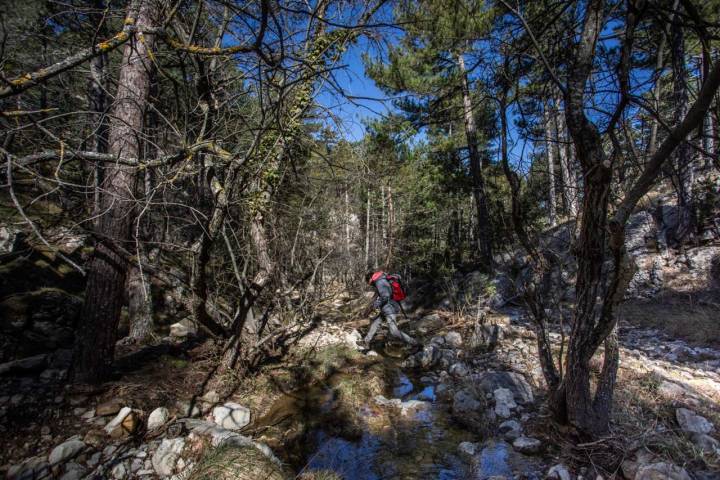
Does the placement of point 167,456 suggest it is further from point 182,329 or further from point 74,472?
point 182,329

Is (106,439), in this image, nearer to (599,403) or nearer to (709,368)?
(599,403)

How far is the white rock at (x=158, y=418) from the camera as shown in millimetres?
3212

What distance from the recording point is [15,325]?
171 inches

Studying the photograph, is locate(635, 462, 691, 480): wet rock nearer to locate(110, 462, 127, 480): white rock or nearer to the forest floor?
the forest floor

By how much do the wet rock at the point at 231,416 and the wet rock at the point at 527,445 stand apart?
121 inches

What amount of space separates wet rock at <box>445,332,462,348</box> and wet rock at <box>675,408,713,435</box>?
3.87 m

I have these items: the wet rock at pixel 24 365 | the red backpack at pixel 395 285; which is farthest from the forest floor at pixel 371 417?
the red backpack at pixel 395 285

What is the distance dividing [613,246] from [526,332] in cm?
545

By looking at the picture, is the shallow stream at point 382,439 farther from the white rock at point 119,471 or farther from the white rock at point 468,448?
the white rock at point 119,471

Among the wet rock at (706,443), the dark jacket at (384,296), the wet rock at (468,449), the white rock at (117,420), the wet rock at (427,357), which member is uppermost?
the dark jacket at (384,296)

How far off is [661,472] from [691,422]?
45.6 inches

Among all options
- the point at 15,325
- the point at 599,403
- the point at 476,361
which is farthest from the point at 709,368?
the point at 15,325

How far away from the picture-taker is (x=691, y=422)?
9.25 feet

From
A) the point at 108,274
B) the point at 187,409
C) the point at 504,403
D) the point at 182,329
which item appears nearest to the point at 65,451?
the point at 187,409
